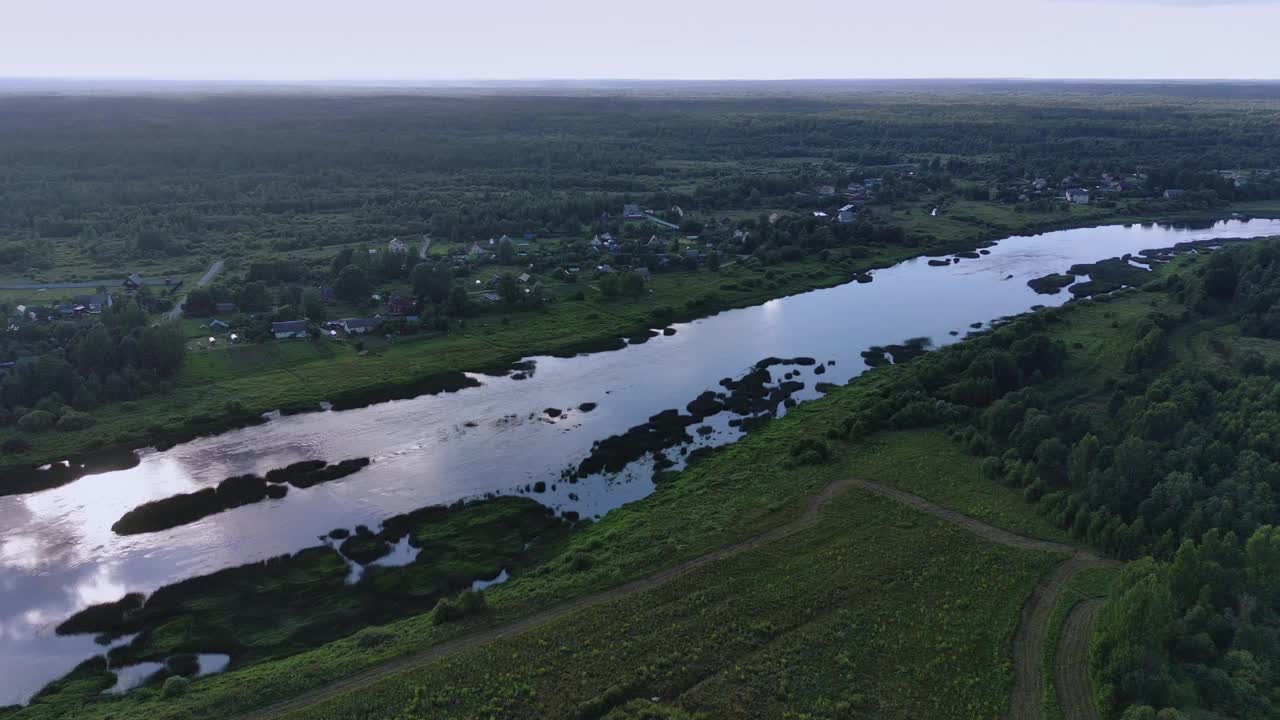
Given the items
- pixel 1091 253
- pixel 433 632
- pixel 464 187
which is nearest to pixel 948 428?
pixel 433 632

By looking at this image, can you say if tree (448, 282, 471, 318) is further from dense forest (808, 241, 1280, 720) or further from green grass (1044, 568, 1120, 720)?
green grass (1044, 568, 1120, 720)

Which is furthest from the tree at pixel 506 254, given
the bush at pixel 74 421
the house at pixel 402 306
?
the bush at pixel 74 421

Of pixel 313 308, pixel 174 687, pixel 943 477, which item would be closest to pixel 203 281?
pixel 313 308

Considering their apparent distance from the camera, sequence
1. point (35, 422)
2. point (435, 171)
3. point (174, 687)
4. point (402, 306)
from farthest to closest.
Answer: point (435, 171)
point (402, 306)
point (35, 422)
point (174, 687)

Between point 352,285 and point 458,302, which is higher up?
point 352,285

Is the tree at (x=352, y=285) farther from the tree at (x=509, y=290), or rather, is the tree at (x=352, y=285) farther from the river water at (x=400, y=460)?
the river water at (x=400, y=460)

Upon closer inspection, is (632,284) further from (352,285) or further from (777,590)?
(777,590)
